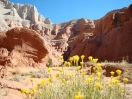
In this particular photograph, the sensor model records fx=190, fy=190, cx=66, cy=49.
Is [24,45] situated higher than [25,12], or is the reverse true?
[25,12]

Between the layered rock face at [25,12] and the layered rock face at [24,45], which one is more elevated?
the layered rock face at [25,12]

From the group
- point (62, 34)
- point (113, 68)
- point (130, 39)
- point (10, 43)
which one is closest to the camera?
point (113, 68)

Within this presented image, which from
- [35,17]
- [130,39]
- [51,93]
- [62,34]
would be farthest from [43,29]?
[51,93]

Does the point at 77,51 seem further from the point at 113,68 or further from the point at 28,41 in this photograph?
the point at 113,68

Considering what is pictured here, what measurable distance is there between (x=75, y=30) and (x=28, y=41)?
4620 centimetres

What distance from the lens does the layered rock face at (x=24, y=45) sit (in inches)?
689

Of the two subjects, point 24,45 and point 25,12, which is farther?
point 25,12

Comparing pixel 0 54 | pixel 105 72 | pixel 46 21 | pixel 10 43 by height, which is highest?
pixel 46 21

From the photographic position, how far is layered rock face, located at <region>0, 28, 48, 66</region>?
1751cm

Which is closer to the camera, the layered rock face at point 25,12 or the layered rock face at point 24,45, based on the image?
the layered rock face at point 24,45

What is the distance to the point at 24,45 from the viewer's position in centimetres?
1809

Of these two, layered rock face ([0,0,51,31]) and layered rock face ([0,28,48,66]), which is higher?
layered rock face ([0,0,51,31])

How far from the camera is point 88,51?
94.9 ft

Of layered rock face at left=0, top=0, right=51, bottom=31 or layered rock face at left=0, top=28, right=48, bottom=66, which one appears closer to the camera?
layered rock face at left=0, top=28, right=48, bottom=66
